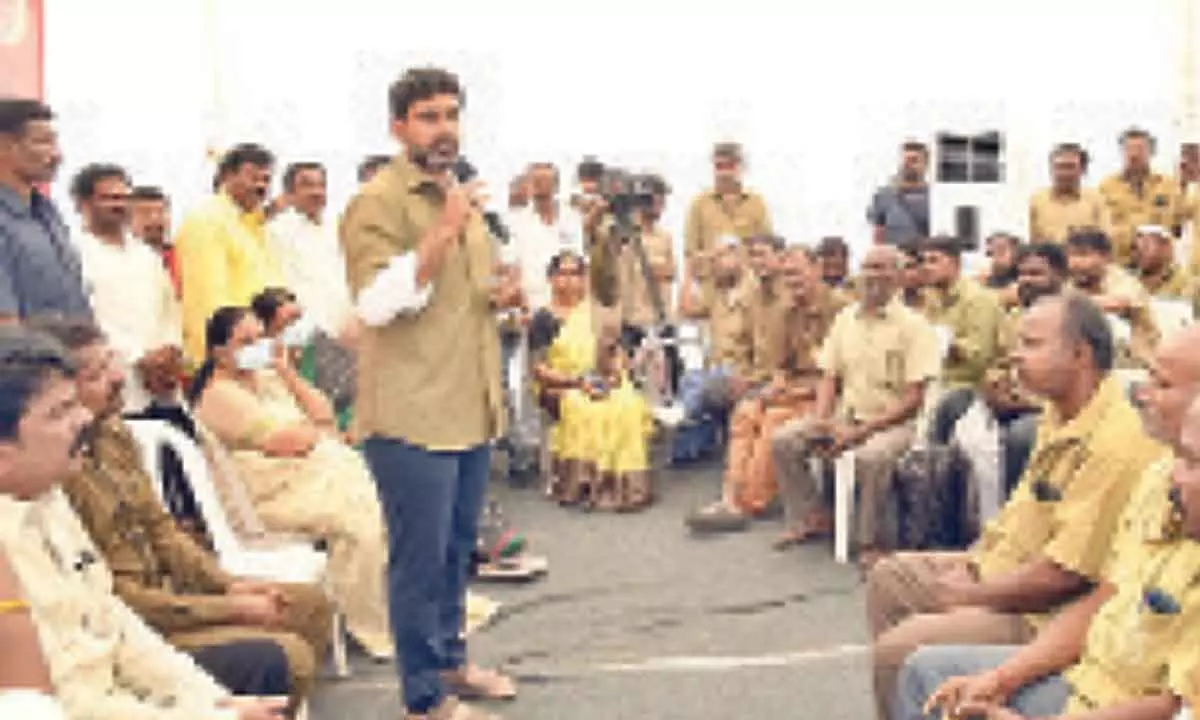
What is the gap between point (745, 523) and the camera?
221 inches

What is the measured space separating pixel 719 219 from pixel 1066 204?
5.86ft

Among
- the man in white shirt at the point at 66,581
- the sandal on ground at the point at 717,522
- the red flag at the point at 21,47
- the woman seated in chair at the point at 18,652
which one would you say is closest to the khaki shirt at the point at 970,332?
the sandal on ground at the point at 717,522

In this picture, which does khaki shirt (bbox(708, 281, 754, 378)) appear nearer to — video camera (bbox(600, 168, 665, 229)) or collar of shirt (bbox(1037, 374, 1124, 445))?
video camera (bbox(600, 168, 665, 229))

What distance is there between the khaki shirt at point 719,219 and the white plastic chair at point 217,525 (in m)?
4.28

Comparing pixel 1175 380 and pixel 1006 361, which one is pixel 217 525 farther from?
pixel 1006 361

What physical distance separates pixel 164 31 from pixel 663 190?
9.30ft

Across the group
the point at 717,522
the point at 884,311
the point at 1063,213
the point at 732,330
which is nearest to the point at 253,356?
the point at 717,522

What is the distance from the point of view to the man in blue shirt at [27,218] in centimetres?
326

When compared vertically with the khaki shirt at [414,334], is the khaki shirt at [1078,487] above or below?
below

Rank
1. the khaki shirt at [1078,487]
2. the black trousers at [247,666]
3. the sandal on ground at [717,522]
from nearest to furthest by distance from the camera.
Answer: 1. the khaki shirt at [1078,487]
2. the black trousers at [247,666]
3. the sandal on ground at [717,522]

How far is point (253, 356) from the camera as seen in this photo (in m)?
4.14

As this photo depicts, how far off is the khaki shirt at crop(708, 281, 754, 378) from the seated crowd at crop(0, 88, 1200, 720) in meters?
0.02

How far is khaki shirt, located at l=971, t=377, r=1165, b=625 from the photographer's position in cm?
243

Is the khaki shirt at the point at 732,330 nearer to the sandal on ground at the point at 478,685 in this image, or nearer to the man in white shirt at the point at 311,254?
the man in white shirt at the point at 311,254
